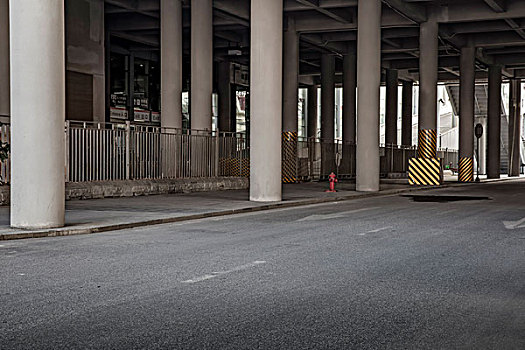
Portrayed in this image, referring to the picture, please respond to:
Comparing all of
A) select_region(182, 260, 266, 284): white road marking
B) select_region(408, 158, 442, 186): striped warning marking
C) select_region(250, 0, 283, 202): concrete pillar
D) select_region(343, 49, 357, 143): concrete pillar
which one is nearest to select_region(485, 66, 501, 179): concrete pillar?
select_region(343, 49, 357, 143): concrete pillar

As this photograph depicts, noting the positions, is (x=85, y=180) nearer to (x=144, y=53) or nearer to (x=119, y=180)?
(x=119, y=180)

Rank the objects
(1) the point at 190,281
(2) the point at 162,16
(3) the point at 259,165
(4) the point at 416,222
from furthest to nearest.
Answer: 1. (2) the point at 162,16
2. (3) the point at 259,165
3. (4) the point at 416,222
4. (1) the point at 190,281

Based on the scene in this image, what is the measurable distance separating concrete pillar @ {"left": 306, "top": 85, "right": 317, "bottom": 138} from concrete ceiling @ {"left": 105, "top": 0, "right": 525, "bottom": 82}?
Answer: 37.7ft

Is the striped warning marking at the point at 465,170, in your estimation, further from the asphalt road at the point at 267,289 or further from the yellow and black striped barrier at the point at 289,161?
the asphalt road at the point at 267,289

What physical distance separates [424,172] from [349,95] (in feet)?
52.9

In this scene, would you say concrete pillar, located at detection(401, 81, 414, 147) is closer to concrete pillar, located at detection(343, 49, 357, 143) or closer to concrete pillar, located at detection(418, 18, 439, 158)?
concrete pillar, located at detection(343, 49, 357, 143)

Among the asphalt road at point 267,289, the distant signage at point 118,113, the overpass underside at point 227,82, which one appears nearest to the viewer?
the asphalt road at point 267,289

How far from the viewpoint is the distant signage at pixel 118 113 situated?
43875 millimetres

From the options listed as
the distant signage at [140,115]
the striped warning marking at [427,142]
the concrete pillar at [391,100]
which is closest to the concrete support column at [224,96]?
the distant signage at [140,115]

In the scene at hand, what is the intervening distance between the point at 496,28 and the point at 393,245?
3289cm

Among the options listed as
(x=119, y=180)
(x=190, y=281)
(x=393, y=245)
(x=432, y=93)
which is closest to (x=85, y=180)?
(x=119, y=180)

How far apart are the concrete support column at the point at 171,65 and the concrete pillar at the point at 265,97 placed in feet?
35.1

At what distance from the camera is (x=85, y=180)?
21391mm

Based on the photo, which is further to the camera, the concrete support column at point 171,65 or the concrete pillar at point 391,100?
the concrete pillar at point 391,100
